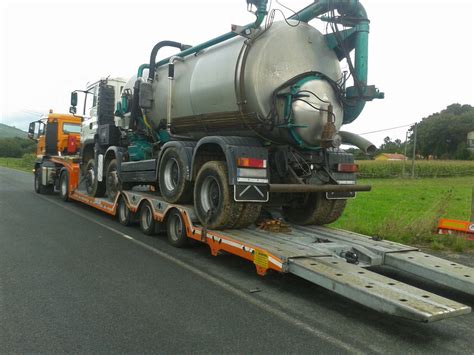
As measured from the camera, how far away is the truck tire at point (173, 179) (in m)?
7.71

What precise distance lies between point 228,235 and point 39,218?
233 inches

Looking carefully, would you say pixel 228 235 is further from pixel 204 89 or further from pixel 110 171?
pixel 110 171

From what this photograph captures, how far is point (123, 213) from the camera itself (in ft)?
31.8

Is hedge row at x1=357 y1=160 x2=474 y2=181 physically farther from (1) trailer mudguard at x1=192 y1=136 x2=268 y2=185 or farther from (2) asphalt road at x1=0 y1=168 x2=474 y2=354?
(2) asphalt road at x1=0 y1=168 x2=474 y2=354

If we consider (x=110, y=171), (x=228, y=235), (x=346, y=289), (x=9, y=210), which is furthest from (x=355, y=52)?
(x=9, y=210)

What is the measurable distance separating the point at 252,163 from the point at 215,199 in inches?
40.2

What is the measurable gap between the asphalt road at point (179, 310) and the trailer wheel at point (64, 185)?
6599 mm

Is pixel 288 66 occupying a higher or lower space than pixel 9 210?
higher

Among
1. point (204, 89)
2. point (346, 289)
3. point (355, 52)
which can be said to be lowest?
point (346, 289)

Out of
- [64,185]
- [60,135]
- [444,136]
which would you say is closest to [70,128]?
[60,135]

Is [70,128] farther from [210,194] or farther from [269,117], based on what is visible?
[269,117]

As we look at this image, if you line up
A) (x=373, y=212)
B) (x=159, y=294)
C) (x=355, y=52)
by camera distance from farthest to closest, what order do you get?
(x=373, y=212) < (x=355, y=52) < (x=159, y=294)

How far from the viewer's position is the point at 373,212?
13.1m

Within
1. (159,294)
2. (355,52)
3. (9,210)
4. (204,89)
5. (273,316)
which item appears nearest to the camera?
(273,316)
